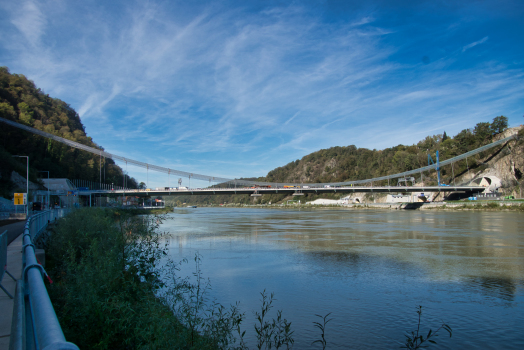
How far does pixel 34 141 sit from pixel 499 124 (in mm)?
110180

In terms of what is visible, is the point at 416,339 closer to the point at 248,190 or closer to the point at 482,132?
the point at 248,190

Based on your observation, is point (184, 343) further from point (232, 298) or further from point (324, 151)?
point (324, 151)

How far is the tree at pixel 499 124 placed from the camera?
8831 centimetres

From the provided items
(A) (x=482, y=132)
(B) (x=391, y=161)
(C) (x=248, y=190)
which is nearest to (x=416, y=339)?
(C) (x=248, y=190)

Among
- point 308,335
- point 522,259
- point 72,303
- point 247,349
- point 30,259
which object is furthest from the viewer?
point 522,259

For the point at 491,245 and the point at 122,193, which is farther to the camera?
the point at 122,193

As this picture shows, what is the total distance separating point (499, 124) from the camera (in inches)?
3492

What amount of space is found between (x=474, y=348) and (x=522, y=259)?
379 inches

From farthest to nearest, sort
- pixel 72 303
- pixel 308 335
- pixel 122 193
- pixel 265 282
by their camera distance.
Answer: pixel 122 193
pixel 265 282
pixel 308 335
pixel 72 303

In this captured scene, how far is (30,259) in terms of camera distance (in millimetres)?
3016

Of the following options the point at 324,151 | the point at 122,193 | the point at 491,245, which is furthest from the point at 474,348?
the point at 324,151

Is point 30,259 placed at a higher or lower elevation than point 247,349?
higher

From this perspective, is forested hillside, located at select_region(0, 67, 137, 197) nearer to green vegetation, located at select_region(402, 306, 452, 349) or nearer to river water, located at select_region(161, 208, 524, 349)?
river water, located at select_region(161, 208, 524, 349)

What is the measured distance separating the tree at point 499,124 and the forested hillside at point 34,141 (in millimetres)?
104516
